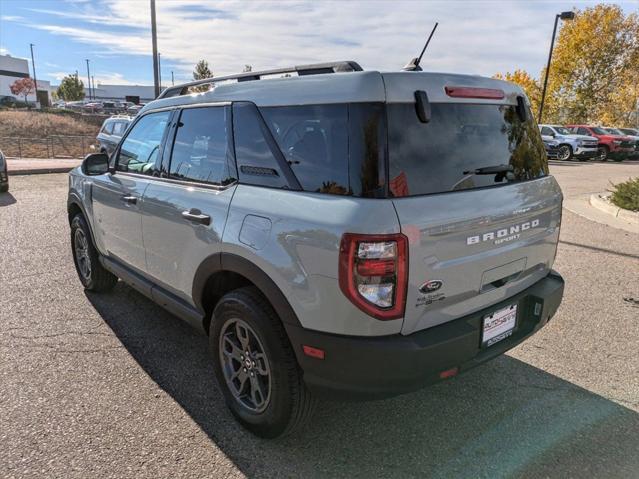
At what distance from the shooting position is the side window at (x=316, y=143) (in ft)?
7.13

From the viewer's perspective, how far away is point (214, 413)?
2.88m

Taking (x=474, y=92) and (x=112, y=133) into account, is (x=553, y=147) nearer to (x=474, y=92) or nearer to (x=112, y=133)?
(x=112, y=133)

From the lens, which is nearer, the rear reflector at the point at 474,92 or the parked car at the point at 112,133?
the rear reflector at the point at 474,92

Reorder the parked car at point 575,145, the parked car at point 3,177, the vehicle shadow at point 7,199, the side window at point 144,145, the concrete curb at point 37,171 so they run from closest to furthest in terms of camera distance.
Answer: the side window at point 144,145 < the vehicle shadow at point 7,199 < the parked car at point 3,177 < the concrete curb at point 37,171 < the parked car at point 575,145

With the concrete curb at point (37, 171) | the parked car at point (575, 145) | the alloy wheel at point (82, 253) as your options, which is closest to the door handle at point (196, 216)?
the alloy wheel at point (82, 253)

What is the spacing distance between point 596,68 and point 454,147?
1500 inches

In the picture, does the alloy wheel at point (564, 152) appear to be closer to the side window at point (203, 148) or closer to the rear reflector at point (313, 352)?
the side window at point (203, 148)

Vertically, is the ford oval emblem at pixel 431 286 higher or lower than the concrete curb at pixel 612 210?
higher

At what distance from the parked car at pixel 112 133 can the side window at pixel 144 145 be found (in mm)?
11150

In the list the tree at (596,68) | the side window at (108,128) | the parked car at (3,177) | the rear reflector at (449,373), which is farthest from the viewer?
the tree at (596,68)

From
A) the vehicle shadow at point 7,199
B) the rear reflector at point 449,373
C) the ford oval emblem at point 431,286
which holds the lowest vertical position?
the vehicle shadow at point 7,199

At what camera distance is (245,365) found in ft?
8.89

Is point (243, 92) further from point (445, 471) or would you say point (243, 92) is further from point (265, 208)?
point (445, 471)

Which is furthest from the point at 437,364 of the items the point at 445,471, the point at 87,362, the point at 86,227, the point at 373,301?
the point at 86,227
